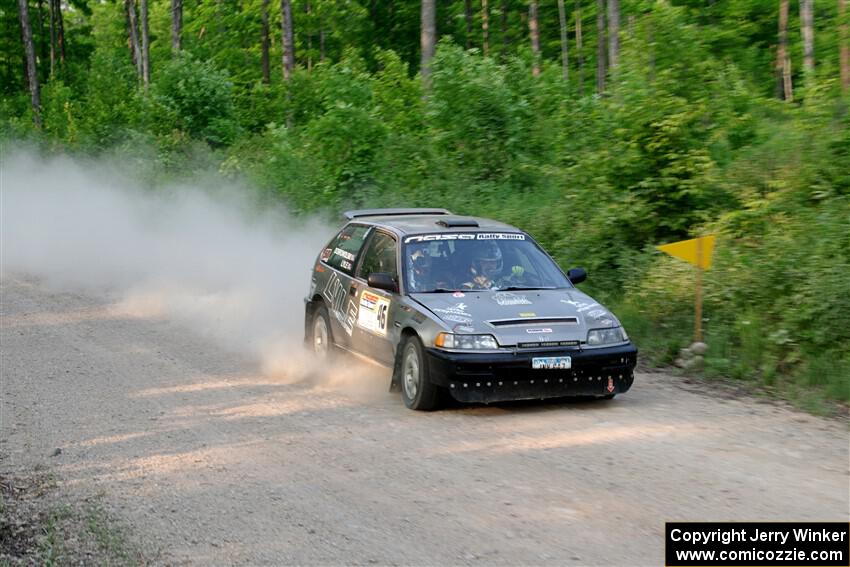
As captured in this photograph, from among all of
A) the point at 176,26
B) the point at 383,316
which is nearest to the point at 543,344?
the point at 383,316

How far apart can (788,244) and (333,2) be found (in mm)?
37839

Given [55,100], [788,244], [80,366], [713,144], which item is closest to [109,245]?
[80,366]

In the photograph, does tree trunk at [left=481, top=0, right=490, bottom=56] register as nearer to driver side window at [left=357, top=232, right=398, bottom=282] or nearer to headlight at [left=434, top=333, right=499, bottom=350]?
driver side window at [left=357, top=232, right=398, bottom=282]

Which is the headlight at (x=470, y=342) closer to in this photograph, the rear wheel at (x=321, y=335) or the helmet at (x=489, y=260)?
the helmet at (x=489, y=260)

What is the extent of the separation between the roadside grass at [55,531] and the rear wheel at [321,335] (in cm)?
424

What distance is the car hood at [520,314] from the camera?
8.41 metres

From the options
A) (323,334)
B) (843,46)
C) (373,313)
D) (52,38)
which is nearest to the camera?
(373,313)

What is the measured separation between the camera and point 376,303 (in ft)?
31.7

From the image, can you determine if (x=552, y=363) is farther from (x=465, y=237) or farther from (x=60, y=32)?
(x=60, y=32)

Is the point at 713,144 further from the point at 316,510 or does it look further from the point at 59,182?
the point at 59,182

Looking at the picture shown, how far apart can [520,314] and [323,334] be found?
3000mm

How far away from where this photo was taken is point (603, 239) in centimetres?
1391

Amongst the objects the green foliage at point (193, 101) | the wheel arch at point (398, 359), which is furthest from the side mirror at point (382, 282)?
the green foliage at point (193, 101)

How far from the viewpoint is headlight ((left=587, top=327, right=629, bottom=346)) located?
336 inches
